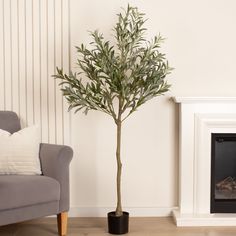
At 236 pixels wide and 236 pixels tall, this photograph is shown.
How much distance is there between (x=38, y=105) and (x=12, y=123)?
0.97ft

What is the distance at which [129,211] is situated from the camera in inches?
145

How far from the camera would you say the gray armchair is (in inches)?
109

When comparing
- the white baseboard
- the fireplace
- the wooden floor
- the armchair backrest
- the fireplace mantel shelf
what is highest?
→ the fireplace mantel shelf

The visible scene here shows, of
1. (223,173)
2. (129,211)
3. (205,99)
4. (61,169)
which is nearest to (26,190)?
(61,169)

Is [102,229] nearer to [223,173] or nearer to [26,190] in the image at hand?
[26,190]

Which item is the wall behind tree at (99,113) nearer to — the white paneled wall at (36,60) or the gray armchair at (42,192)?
the white paneled wall at (36,60)

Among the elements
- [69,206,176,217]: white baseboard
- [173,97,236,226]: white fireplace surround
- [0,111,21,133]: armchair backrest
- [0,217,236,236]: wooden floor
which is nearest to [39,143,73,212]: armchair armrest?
[0,217,236,236]: wooden floor

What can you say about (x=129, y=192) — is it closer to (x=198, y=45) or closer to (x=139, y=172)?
(x=139, y=172)

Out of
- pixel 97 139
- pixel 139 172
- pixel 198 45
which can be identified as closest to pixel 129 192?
pixel 139 172

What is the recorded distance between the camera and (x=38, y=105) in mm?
3639

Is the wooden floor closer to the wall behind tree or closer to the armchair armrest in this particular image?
the wall behind tree

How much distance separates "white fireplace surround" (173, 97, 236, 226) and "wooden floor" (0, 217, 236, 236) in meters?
0.12

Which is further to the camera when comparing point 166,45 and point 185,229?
point 166,45

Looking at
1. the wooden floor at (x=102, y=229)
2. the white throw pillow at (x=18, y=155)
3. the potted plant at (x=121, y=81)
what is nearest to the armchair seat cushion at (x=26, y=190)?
the white throw pillow at (x=18, y=155)
